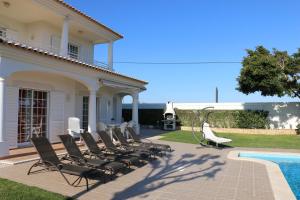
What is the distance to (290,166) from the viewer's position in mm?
13758

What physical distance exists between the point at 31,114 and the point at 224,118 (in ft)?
61.5

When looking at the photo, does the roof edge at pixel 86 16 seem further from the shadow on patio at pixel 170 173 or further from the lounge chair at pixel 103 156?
the shadow on patio at pixel 170 173

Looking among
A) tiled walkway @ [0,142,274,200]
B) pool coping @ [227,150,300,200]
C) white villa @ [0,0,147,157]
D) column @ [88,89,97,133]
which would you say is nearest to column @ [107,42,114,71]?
white villa @ [0,0,147,157]

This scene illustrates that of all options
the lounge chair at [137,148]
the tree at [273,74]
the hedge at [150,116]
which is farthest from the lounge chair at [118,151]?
the hedge at [150,116]

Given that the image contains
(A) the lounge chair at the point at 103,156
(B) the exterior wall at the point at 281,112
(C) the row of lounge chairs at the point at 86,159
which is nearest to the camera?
(C) the row of lounge chairs at the point at 86,159

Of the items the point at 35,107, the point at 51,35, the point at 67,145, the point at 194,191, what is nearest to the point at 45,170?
the point at 67,145

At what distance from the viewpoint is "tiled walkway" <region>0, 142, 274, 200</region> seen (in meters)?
7.82

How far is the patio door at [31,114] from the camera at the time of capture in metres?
14.6

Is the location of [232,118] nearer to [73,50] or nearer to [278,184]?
[73,50]

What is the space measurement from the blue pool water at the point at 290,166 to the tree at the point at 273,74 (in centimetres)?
904

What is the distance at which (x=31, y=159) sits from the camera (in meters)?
11.4

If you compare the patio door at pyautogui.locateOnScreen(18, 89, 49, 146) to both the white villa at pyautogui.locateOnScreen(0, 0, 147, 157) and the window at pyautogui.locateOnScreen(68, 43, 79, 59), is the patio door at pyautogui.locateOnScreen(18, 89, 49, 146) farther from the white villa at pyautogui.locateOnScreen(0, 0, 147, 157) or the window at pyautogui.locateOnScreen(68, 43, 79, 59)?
the window at pyautogui.locateOnScreen(68, 43, 79, 59)

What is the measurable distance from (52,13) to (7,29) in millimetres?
2732

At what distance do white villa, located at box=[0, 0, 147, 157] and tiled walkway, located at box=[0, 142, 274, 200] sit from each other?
384 cm
